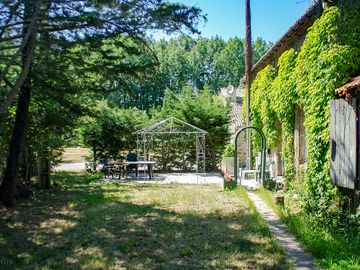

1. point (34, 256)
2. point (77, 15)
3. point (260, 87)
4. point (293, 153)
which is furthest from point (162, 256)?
point (260, 87)

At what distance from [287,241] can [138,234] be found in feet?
9.28

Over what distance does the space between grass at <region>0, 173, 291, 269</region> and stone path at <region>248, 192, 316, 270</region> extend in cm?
17

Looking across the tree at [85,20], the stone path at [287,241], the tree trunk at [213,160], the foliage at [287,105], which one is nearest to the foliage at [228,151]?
the tree trunk at [213,160]

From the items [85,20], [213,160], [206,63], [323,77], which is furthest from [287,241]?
[206,63]

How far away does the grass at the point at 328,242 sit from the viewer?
5199 mm

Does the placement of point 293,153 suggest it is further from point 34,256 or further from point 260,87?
point 34,256

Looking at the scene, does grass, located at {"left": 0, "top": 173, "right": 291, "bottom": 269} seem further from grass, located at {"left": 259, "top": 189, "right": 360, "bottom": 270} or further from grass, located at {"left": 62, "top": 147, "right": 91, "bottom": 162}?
grass, located at {"left": 62, "top": 147, "right": 91, "bottom": 162}

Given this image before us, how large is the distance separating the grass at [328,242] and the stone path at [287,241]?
117 mm

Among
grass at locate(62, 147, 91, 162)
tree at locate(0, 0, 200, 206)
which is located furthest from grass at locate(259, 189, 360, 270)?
grass at locate(62, 147, 91, 162)

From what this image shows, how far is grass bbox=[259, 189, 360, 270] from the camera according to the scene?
17.1 ft

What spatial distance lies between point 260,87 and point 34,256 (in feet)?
40.7

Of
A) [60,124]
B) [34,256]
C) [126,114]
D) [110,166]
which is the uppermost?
[126,114]

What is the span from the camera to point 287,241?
Result: 6.57 meters

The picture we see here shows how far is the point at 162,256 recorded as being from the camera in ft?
19.7
